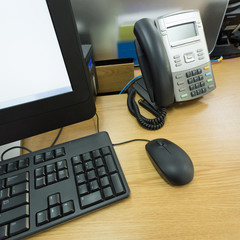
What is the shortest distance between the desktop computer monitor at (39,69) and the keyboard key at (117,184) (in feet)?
0.46

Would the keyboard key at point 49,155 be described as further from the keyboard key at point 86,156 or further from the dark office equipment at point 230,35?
the dark office equipment at point 230,35

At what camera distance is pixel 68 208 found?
26 cm

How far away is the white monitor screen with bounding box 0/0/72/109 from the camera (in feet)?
0.74

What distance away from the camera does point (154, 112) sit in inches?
17.3

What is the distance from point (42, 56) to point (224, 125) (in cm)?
40

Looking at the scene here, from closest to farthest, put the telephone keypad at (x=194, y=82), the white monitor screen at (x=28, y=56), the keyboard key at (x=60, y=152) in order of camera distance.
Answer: the white monitor screen at (x=28, y=56)
the keyboard key at (x=60, y=152)
the telephone keypad at (x=194, y=82)

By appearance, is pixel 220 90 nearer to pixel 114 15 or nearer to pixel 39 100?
pixel 114 15

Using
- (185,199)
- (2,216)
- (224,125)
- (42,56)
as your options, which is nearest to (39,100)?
(42,56)

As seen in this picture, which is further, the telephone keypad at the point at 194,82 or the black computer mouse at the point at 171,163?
the telephone keypad at the point at 194,82

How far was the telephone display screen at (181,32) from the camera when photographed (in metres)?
0.43

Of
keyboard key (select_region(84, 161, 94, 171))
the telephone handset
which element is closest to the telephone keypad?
the telephone handset

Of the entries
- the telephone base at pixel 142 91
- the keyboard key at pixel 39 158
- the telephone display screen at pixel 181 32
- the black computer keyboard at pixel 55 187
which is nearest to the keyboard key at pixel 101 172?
the black computer keyboard at pixel 55 187

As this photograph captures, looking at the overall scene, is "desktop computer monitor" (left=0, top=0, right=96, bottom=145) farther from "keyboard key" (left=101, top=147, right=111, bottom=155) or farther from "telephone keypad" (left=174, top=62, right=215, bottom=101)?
"telephone keypad" (left=174, top=62, right=215, bottom=101)

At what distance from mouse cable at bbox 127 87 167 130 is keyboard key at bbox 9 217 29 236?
0.29 metres
